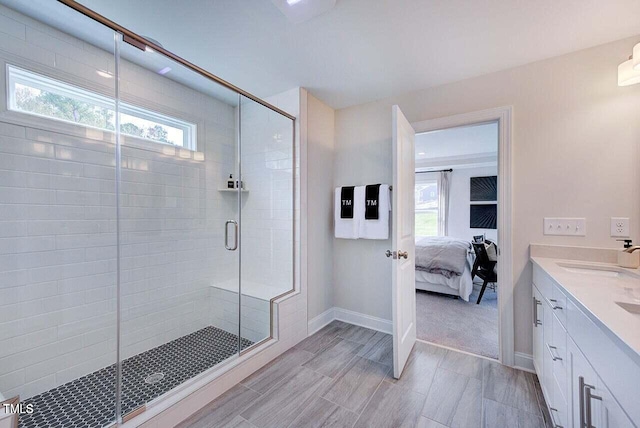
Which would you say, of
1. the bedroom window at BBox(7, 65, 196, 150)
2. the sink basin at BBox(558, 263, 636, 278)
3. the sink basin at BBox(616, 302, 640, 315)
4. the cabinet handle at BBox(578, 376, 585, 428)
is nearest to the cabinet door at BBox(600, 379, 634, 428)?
the cabinet handle at BBox(578, 376, 585, 428)

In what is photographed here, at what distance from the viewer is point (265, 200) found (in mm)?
2734

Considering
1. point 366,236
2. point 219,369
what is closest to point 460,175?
point 366,236

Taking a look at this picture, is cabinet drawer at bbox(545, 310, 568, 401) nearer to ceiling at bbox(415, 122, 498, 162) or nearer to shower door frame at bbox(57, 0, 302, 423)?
shower door frame at bbox(57, 0, 302, 423)

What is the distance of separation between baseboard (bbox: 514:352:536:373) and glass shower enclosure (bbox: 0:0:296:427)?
1.93 metres

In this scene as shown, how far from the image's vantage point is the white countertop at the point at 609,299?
0.70 m

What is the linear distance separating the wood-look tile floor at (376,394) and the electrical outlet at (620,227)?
1.15 metres

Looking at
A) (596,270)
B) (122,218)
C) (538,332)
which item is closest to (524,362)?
(538,332)

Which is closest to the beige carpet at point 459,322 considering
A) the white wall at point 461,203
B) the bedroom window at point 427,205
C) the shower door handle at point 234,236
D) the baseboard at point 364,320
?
the baseboard at point 364,320

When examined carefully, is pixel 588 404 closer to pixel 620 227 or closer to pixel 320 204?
pixel 620 227

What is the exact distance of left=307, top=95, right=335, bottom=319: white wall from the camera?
2631 mm

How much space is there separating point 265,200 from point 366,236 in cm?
111

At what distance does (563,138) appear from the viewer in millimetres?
1862

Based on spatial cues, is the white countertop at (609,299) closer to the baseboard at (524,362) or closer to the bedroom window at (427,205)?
the baseboard at (524,362)

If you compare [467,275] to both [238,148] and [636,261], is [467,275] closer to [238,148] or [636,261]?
[636,261]
